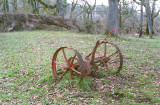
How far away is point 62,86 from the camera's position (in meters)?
5.33

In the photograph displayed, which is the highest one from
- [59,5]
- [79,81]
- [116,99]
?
[59,5]

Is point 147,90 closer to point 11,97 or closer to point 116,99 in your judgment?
point 116,99

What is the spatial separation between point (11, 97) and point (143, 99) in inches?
137

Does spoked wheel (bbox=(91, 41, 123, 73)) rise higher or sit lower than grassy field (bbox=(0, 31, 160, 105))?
higher

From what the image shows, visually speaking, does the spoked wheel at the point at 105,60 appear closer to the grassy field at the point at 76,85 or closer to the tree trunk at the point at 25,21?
the grassy field at the point at 76,85

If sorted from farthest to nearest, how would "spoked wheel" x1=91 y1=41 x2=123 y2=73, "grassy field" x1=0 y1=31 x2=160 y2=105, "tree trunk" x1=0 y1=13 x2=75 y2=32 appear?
1. "tree trunk" x1=0 y1=13 x2=75 y2=32
2. "spoked wheel" x1=91 y1=41 x2=123 y2=73
3. "grassy field" x1=0 y1=31 x2=160 y2=105

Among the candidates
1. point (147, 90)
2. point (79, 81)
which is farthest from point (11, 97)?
point (147, 90)

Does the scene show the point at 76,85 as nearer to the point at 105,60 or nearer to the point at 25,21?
the point at 105,60

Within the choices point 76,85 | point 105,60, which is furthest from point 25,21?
point 76,85

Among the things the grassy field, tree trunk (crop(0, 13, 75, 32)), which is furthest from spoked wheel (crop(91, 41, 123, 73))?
tree trunk (crop(0, 13, 75, 32))

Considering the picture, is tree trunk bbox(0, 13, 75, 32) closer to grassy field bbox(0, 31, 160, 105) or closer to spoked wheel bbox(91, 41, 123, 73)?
grassy field bbox(0, 31, 160, 105)

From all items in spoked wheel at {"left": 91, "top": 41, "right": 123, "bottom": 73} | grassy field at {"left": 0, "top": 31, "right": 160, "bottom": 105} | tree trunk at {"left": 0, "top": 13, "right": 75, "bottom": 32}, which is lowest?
grassy field at {"left": 0, "top": 31, "right": 160, "bottom": 105}

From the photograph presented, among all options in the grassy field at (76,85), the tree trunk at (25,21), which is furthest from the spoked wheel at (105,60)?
the tree trunk at (25,21)

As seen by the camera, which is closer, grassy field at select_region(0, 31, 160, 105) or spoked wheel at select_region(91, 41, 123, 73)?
grassy field at select_region(0, 31, 160, 105)
